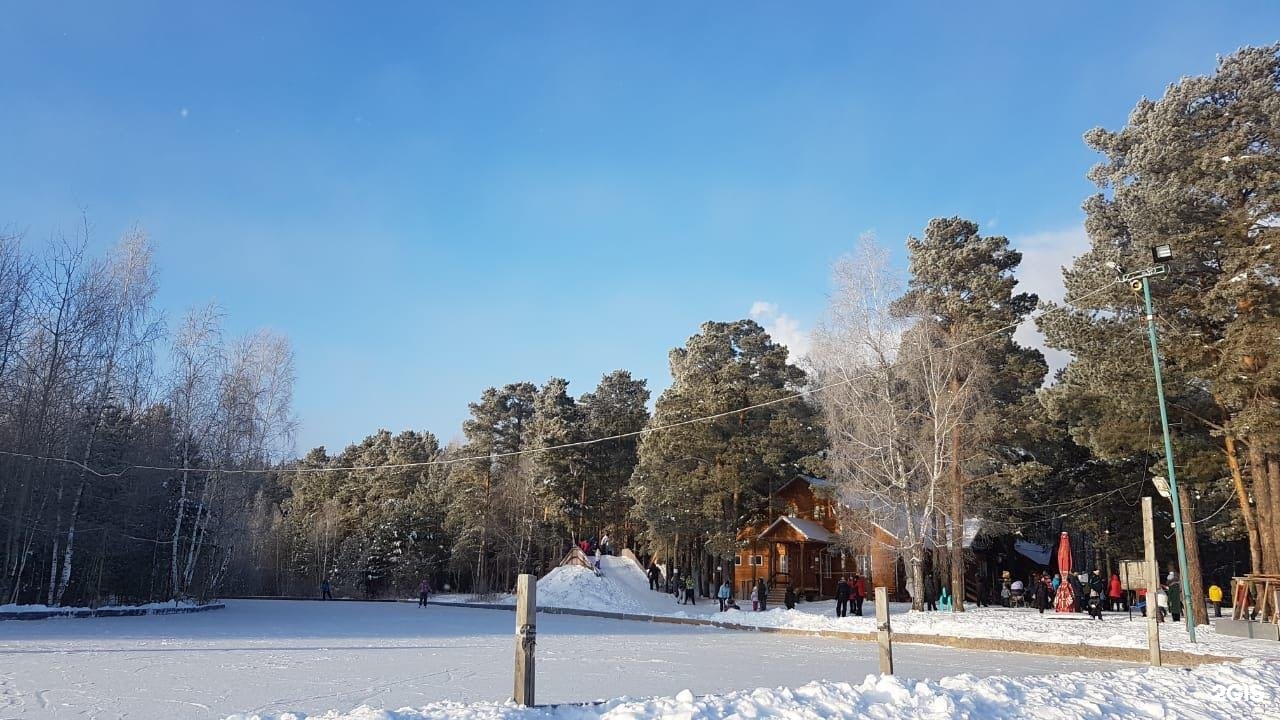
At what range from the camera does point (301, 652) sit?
52.0ft

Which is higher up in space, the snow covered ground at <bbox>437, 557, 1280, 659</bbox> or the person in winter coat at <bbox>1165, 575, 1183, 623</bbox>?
the person in winter coat at <bbox>1165, 575, 1183, 623</bbox>

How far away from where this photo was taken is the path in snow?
9945 millimetres

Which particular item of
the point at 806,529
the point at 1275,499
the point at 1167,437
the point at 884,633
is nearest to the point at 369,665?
the point at 884,633

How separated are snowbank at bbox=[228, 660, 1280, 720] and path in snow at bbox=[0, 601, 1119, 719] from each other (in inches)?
123

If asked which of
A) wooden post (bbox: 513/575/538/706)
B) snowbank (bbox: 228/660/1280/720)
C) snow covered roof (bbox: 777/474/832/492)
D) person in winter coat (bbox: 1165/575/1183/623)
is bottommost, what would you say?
person in winter coat (bbox: 1165/575/1183/623)

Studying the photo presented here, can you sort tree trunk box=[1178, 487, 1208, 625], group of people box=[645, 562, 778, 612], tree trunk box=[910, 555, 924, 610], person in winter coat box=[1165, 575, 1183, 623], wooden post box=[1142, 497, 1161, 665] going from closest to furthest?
wooden post box=[1142, 497, 1161, 665] < tree trunk box=[1178, 487, 1208, 625] < person in winter coat box=[1165, 575, 1183, 623] < tree trunk box=[910, 555, 924, 610] < group of people box=[645, 562, 778, 612]

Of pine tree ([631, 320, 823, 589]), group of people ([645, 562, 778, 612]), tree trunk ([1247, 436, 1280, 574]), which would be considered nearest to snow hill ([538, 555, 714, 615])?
group of people ([645, 562, 778, 612])

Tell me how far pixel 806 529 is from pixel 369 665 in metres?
30.1

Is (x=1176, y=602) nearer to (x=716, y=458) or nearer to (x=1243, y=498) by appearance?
(x=1243, y=498)

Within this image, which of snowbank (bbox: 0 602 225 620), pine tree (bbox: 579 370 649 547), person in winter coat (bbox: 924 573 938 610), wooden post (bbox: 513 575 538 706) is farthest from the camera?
pine tree (bbox: 579 370 649 547)

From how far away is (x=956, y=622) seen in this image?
2242cm

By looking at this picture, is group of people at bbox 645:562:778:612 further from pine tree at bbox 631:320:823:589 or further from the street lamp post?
the street lamp post

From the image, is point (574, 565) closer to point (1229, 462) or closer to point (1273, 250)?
point (1229, 462)

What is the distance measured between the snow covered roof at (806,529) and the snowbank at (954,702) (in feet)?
98.6
